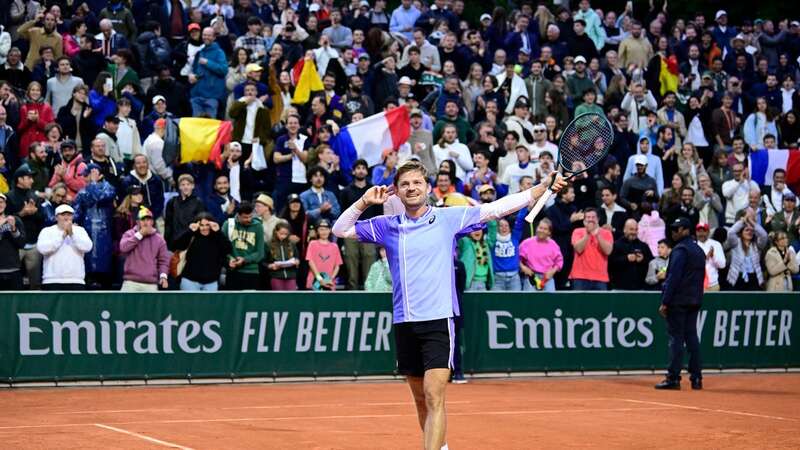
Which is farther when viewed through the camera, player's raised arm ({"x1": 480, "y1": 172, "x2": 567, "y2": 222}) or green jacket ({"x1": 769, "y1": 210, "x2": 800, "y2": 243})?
green jacket ({"x1": 769, "y1": 210, "x2": 800, "y2": 243})

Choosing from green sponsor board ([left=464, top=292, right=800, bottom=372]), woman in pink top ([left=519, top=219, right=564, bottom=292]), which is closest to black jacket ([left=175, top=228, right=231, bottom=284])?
green sponsor board ([left=464, top=292, right=800, bottom=372])

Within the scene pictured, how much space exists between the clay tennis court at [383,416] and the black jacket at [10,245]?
1.83 m

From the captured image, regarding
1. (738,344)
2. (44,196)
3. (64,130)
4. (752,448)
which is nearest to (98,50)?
(64,130)

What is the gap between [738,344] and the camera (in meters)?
21.7

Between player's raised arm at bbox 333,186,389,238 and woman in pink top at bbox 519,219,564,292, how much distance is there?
35.6 feet

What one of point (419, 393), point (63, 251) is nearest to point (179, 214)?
point (63, 251)

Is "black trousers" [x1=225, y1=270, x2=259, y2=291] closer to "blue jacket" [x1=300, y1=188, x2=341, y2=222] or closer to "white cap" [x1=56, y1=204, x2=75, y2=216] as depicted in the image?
"blue jacket" [x1=300, y1=188, x2=341, y2=222]

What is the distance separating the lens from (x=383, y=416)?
1448cm

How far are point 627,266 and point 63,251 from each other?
926 cm

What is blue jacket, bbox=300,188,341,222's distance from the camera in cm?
2008

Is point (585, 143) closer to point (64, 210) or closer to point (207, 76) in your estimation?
point (64, 210)

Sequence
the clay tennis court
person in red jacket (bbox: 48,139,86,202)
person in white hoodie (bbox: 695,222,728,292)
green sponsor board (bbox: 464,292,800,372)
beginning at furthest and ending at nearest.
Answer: person in white hoodie (bbox: 695,222,728,292)
green sponsor board (bbox: 464,292,800,372)
person in red jacket (bbox: 48,139,86,202)
the clay tennis court

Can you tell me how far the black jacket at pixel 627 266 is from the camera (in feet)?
71.8

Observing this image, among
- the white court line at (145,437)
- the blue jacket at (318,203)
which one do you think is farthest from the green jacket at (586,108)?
the white court line at (145,437)
